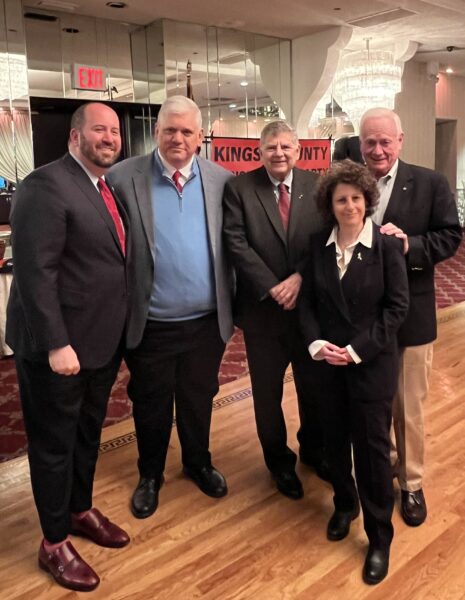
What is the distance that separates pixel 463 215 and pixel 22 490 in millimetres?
12296

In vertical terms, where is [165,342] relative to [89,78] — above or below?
below

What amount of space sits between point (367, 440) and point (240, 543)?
2.32 feet

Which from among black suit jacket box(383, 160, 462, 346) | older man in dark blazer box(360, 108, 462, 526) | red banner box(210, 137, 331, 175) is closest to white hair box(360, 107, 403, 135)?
older man in dark blazer box(360, 108, 462, 526)

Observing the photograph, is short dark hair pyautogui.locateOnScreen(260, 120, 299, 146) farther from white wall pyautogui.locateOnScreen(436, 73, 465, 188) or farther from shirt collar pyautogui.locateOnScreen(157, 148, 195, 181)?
white wall pyautogui.locateOnScreen(436, 73, 465, 188)

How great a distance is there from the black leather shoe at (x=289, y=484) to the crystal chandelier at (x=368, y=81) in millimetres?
6291

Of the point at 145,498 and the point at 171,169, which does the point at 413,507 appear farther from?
the point at 171,169

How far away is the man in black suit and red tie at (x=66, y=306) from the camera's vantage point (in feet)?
6.13

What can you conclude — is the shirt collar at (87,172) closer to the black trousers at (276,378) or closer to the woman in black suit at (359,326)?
the woman in black suit at (359,326)

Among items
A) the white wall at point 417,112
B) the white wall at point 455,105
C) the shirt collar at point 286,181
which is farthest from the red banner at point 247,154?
the white wall at point 455,105

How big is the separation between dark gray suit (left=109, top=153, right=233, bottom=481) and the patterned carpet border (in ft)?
2.01

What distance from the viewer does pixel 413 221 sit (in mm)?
2232

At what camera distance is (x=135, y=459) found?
10.1 ft

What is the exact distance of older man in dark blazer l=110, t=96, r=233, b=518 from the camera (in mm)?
2299

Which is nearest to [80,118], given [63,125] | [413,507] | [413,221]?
[413,221]
